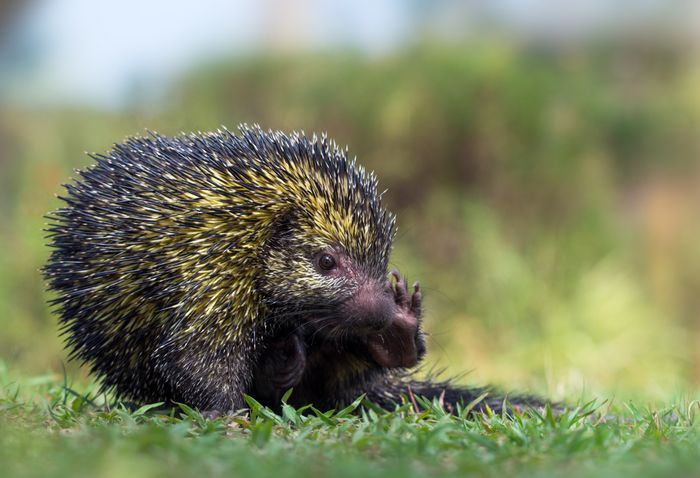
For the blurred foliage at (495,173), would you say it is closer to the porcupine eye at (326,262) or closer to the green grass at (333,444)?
the porcupine eye at (326,262)

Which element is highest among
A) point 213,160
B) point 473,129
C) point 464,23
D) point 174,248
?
point 464,23

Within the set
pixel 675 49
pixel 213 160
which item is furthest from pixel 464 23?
pixel 213 160

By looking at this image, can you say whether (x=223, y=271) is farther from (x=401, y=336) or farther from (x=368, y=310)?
(x=401, y=336)

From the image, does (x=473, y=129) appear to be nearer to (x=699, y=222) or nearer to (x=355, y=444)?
(x=699, y=222)

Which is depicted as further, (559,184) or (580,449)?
(559,184)

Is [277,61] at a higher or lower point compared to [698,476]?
→ higher

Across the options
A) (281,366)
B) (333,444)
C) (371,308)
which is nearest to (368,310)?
(371,308)

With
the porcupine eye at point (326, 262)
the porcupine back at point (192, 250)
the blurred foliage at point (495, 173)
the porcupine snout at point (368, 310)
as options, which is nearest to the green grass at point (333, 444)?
the porcupine back at point (192, 250)
